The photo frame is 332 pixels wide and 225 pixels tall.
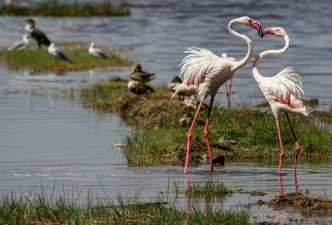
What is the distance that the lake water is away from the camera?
12.7m

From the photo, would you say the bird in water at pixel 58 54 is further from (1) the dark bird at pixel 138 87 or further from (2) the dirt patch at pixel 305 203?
(2) the dirt patch at pixel 305 203

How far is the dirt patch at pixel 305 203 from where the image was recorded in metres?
10.3

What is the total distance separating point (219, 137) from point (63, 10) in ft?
120

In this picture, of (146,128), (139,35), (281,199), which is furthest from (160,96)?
(139,35)

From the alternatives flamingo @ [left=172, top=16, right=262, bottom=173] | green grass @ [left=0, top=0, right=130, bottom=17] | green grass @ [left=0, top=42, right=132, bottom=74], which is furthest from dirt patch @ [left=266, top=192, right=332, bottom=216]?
green grass @ [left=0, top=0, right=130, bottom=17]

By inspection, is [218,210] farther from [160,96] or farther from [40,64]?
[40,64]

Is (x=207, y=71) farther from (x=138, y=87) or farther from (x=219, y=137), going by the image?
(x=138, y=87)

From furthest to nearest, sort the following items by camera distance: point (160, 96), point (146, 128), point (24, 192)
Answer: point (160, 96) < point (146, 128) < point (24, 192)

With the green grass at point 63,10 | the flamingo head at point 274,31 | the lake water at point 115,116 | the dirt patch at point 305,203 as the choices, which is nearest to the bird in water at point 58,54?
the lake water at point 115,116

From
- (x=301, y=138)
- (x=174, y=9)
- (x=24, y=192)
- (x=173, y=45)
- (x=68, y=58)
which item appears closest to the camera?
(x=24, y=192)

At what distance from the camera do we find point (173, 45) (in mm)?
37562

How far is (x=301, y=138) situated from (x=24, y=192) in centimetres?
519

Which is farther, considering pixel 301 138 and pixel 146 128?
pixel 146 128

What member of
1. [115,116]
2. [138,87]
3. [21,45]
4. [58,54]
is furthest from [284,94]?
[21,45]
